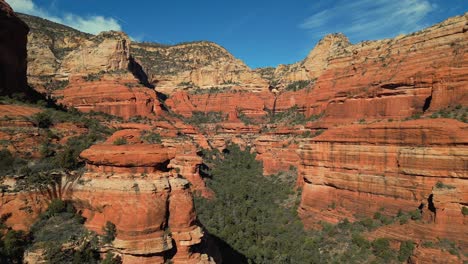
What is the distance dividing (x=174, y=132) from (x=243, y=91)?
34.8m

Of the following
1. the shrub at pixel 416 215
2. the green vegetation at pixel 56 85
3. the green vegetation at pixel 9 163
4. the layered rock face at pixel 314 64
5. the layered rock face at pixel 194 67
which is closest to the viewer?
the green vegetation at pixel 9 163

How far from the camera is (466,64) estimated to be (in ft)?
119

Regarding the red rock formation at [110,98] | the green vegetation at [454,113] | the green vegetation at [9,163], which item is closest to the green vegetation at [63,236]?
the green vegetation at [9,163]

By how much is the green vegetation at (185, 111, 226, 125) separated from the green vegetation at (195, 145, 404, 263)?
2562 cm

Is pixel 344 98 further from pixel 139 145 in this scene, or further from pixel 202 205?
pixel 139 145

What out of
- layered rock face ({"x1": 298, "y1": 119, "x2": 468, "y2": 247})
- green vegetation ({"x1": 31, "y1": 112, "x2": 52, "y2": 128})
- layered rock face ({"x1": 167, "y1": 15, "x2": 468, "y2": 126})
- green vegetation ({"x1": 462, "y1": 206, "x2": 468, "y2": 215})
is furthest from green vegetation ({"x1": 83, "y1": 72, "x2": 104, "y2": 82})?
green vegetation ({"x1": 462, "y1": 206, "x2": 468, "y2": 215})

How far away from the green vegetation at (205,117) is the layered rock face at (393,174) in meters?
45.7

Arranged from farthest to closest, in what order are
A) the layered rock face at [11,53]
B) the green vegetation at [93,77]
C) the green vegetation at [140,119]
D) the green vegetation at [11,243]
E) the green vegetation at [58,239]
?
the green vegetation at [93,77]
the green vegetation at [140,119]
the layered rock face at [11,53]
the green vegetation at [58,239]
the green vegetation at [11,243]

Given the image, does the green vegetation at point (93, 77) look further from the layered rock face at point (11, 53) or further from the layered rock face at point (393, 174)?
the layered rock face at point (393, 174)

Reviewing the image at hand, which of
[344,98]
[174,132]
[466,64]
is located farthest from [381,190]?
[174,132]

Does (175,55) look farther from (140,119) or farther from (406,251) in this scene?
(406,251)

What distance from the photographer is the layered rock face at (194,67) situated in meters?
100

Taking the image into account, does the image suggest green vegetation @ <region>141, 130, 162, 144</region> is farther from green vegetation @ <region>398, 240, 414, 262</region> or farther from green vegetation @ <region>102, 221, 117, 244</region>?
green vegetation @ <region>398, 240, 414, 262</region>

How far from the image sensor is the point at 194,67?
107688 millimetres
